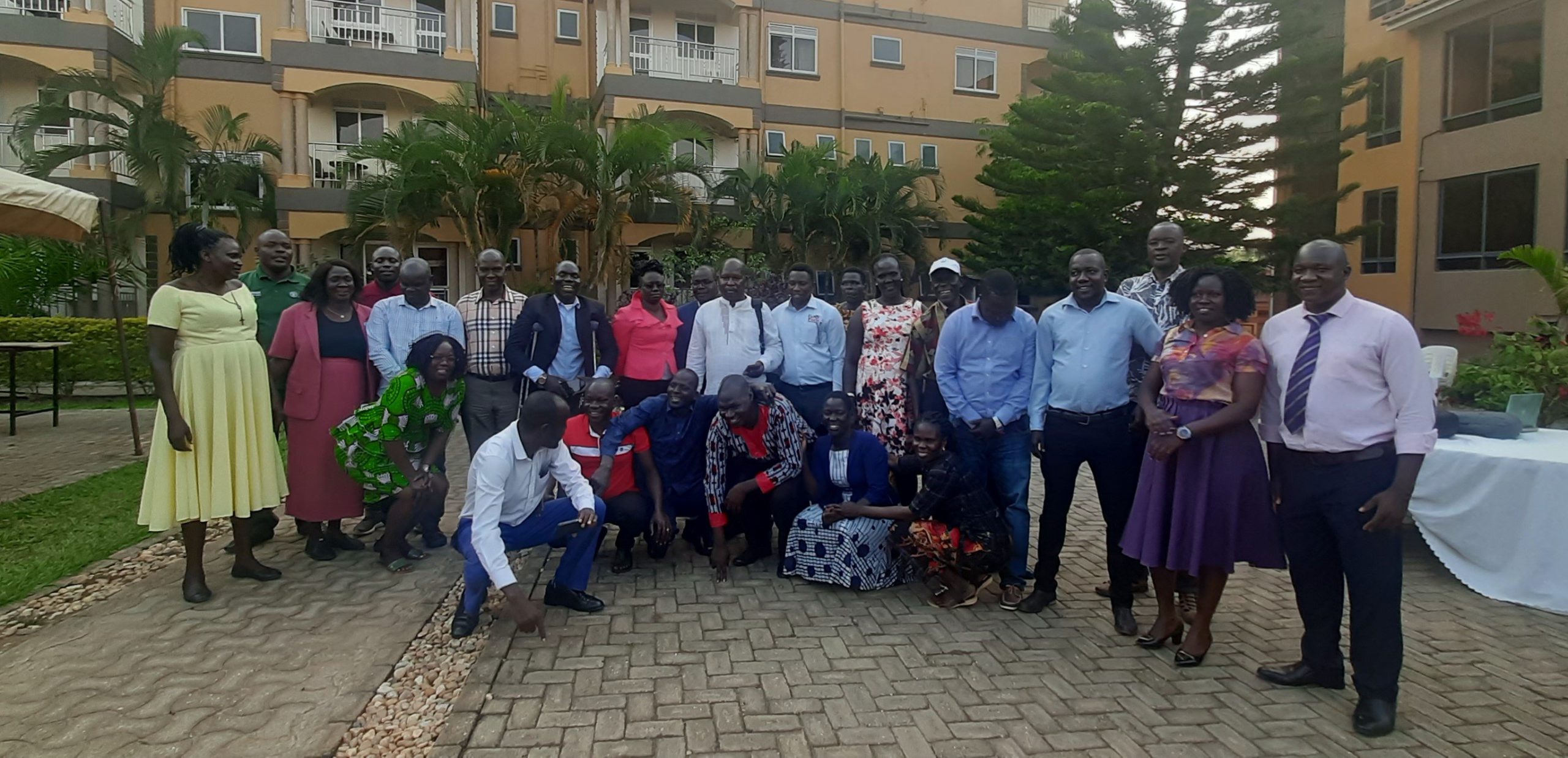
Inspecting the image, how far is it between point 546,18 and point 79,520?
57.0 feet

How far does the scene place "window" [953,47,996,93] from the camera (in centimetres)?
2333

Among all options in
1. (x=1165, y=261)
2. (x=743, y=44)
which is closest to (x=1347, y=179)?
(x=743, y=44)

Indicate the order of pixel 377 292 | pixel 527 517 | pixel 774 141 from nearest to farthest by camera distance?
pixel 527 517
pixel 377 292
pixel 774 141

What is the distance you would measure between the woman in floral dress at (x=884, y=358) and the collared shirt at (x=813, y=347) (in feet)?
1.26

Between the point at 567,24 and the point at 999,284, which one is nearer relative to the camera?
the point at 999,284

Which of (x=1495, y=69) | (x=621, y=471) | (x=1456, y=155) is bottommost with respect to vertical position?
(x=621, y=471)

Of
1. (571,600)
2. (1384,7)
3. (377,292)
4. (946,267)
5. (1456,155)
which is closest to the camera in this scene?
(571,600)

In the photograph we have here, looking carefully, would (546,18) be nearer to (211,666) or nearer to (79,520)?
(79,520)

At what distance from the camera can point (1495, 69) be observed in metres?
14.6

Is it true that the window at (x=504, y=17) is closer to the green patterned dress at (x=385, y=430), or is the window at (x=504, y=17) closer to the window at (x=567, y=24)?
the window at (x=567, y=24)

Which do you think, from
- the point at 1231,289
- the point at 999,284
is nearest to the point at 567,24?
the point at 999,284

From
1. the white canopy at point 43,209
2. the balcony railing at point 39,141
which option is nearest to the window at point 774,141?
the balcony railing at point 39,141

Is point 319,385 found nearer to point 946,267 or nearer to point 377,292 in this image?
point 377,292

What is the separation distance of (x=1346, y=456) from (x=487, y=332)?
4537 mm
